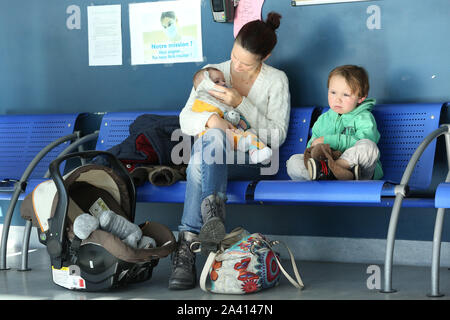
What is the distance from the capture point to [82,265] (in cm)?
312

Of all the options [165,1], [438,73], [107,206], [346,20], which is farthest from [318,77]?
[107,206]

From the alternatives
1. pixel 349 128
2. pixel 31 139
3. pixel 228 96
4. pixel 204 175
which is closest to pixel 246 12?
pixel 228 96

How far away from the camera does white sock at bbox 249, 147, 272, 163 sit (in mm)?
3463

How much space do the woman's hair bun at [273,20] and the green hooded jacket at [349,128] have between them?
1.95ft

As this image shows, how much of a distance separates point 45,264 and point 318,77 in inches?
77.0

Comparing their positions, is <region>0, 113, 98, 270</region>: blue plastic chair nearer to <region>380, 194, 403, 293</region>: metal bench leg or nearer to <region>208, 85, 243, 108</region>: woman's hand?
<region>208, 85, 243, 108</region>: woman's hand

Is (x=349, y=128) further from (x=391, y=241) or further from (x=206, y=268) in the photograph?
(x=206, y=268)

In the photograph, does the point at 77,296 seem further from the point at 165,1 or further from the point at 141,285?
the point at 165,1

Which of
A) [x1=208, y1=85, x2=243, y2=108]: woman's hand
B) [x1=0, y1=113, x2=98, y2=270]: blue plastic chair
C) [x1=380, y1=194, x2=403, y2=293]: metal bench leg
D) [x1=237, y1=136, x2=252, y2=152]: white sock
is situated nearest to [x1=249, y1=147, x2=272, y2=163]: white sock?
[x1=237, y1=136, x2=252, y2=152]: white sock

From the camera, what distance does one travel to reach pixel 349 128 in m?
3.46

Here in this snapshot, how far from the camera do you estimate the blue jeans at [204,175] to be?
3170 mm

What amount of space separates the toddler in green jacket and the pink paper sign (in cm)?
79

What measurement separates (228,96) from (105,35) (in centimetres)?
130

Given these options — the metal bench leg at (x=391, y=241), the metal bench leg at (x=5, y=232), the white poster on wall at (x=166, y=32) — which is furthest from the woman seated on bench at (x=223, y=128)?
the metal bench leg at (x=5, y=232)
